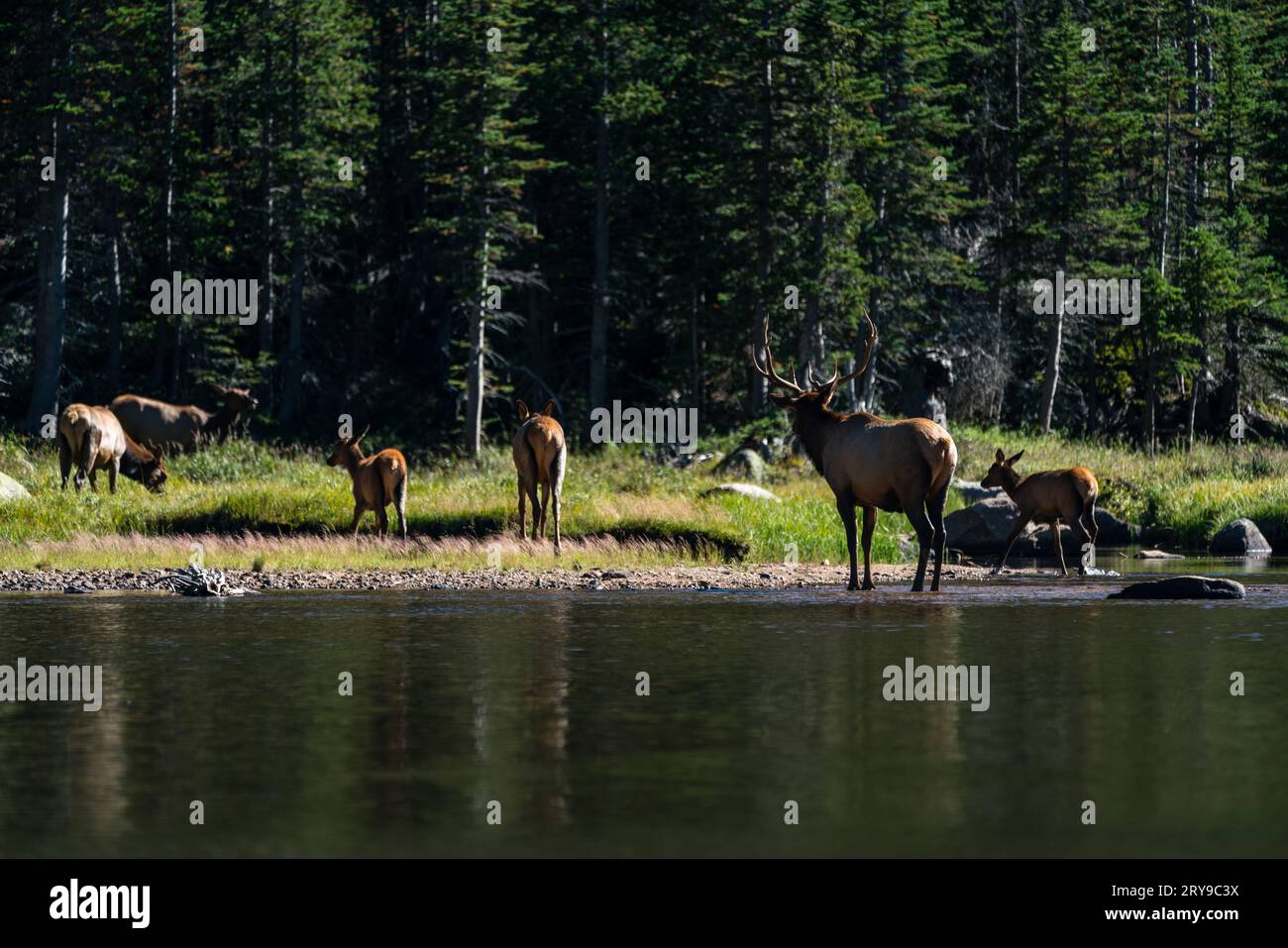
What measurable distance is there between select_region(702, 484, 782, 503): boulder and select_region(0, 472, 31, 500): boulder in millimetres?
10848

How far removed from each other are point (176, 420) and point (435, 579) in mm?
18050

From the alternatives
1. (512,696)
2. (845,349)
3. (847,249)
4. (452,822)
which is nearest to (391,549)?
(512,696)

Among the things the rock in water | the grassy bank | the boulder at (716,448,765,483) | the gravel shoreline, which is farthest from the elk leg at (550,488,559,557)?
the boulder at (716,448,765,483)

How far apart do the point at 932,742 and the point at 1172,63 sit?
49.5m

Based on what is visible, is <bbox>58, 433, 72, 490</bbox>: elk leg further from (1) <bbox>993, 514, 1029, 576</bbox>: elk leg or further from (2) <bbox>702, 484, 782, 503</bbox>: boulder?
(1) <bbox>993, 514, 1029, 576</bbox>: elk leg

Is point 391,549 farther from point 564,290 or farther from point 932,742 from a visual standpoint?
point 564,290

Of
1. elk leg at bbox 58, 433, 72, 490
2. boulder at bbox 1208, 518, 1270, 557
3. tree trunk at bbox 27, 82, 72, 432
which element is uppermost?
tree trunk at bbox 27, 82, 72, 432

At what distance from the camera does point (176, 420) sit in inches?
Answer: 1555

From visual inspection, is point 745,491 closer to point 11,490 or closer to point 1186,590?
point 1186,590

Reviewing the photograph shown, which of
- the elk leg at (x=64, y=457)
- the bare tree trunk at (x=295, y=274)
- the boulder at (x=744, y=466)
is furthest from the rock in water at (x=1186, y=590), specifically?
the bare tree trunk at (x=295, y=274)

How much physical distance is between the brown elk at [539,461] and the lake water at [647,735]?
6.53 m

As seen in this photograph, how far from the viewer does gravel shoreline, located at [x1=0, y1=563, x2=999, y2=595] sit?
22.7m

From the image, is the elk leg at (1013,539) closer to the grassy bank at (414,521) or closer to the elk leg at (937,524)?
the grassy bank at (414,521)

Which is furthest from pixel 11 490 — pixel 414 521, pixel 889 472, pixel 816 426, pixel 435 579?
pixel 889 472
